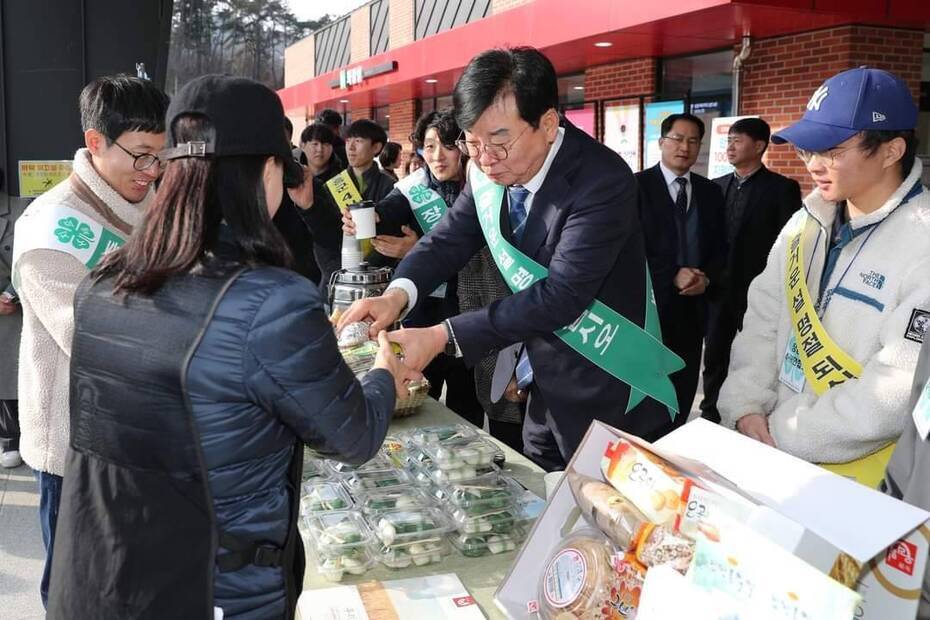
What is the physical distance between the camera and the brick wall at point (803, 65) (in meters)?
6.92

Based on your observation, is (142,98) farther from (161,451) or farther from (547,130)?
(161,451)

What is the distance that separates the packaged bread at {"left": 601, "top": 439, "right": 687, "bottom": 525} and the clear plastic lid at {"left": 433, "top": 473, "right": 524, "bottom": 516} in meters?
0.58

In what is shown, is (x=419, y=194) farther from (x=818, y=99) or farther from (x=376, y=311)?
(x=818, y=99)

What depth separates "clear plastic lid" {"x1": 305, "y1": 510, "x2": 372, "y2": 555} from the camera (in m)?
1.62

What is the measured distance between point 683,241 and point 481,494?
3.08 meters

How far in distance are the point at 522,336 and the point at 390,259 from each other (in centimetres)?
162

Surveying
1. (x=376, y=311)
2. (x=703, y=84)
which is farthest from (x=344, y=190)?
(x=703, y=84)

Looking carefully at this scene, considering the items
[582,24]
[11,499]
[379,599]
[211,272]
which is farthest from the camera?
[582,24]

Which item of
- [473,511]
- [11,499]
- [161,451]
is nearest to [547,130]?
[473,511]

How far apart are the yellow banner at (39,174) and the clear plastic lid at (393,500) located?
2.56 m

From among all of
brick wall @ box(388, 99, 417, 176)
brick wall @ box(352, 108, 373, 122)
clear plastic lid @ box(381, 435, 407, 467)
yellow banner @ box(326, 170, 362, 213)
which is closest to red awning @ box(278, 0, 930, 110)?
yellow banner @ box(326, 170, 362, 213)

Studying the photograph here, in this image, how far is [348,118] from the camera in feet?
78.7

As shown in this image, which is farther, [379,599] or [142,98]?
[142,98]

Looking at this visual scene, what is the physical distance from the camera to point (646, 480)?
1146 mm
